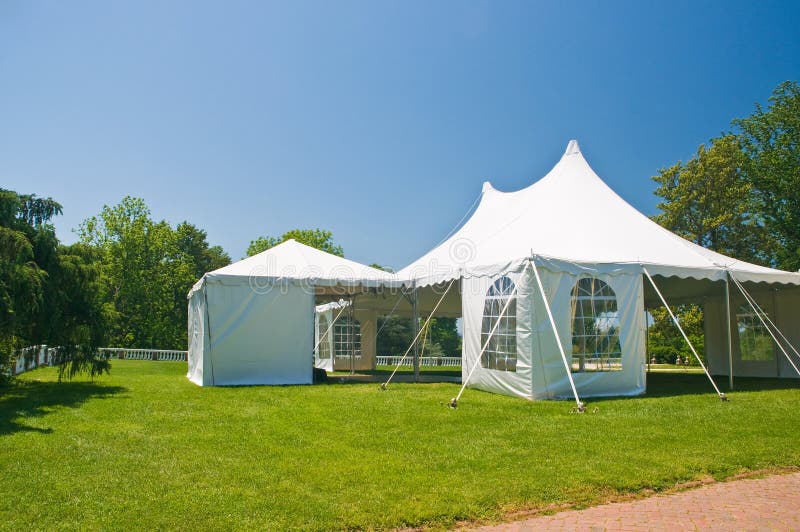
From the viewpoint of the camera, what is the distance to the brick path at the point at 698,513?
3.41 meters

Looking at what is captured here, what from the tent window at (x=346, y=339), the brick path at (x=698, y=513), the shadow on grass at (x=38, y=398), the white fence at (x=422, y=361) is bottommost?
the white fence at (x=422, y=361)

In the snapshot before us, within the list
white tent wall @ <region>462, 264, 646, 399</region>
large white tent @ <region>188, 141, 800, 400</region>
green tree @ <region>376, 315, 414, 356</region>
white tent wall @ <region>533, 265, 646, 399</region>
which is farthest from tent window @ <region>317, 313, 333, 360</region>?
green tree @ <region>376, 315, 414, 356</region>

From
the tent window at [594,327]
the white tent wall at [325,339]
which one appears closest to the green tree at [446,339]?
the white tent wall at [325,339]

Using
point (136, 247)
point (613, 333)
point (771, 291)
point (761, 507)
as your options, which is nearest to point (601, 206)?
point (613, 333)

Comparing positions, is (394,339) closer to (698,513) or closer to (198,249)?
(198,249)

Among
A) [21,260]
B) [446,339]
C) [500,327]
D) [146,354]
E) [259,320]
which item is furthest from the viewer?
[446,339]

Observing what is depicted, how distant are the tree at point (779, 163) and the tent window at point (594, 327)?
14.1 meters

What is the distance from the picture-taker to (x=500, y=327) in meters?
9.28

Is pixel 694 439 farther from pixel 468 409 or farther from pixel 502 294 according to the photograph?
pixel 502 294

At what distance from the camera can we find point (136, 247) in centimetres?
2772

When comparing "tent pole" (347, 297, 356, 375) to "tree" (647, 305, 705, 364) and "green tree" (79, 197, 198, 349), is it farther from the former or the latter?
"green tree" (79, 197, 198, 349)

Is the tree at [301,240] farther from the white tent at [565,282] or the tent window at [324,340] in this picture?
the white tent at [565,282]

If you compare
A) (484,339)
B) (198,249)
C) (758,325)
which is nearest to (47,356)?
(484,339)

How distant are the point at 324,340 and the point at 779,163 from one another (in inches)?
661
